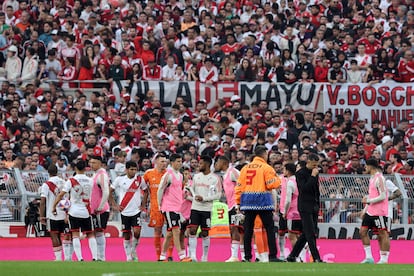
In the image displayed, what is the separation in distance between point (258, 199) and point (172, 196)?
8.78ft

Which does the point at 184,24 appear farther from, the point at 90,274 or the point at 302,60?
the point at 90,274

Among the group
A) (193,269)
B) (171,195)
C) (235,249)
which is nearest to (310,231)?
(235,249)

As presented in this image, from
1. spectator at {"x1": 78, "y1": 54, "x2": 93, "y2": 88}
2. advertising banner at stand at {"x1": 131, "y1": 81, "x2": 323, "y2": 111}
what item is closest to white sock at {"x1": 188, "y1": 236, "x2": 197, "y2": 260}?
advertising banner at stand at {"x1": 131, "y1": 81, "x2": 323, "y2": 111}

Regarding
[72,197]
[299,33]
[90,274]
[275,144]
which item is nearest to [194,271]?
[90,274]

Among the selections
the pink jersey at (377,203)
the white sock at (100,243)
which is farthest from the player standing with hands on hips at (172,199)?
the pink jersey at (377,203)

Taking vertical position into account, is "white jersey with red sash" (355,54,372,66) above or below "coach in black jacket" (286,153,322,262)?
above

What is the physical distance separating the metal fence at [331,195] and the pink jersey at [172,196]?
16.8ft

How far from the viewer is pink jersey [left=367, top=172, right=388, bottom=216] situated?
23688 millimetres

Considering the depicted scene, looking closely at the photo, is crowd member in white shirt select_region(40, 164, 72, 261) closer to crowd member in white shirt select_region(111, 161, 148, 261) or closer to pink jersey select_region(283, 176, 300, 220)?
crowd member in white shirt select_region(111, 161, 148, 261)

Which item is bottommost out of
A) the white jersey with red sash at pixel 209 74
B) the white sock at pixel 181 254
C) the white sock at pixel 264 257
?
the white sock at pixel 181 254

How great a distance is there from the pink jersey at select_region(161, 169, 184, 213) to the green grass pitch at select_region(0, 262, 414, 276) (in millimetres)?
3915

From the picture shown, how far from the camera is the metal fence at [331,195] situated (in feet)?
96.5

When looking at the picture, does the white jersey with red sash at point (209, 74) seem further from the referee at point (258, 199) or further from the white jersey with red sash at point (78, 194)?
the referee at point (258, 199)

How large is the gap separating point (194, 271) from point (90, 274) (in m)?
1.54
